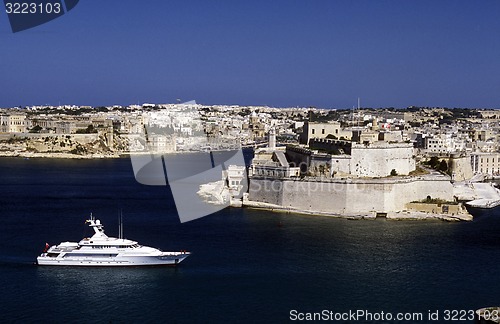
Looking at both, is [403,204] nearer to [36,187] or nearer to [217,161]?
[36,187]

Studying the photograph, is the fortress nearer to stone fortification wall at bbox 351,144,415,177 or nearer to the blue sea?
stone fortification wall at bbox 351,144,415,177

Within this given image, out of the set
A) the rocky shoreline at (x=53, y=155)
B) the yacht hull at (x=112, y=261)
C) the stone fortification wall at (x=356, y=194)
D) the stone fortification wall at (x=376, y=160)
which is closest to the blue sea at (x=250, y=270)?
the yacht hull at (x=112, y=261)

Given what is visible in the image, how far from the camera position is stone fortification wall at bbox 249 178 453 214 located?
12742 millimetres

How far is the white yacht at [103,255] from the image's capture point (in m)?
8.73

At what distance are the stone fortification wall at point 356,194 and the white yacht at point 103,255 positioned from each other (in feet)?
15.7

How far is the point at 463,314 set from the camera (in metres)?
7.04

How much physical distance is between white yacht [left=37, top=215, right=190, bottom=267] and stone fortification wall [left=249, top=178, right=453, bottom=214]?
188 inches

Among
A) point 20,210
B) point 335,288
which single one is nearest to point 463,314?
point 335,288

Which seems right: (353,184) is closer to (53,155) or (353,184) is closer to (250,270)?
(250,270)

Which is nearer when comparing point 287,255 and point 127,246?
point 127,246

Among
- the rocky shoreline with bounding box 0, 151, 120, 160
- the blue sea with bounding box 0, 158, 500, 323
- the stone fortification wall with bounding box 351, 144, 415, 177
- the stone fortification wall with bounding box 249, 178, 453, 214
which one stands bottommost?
the blue sea with bounding box 0, 158, 500, 323

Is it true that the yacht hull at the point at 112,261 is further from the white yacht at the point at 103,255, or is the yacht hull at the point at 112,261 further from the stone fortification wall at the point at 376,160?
the stone fortification wall at the point at 376,160

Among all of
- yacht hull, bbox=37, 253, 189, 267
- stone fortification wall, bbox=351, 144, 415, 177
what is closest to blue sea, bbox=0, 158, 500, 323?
yacht hull, bbox=37, 253, 189, 267

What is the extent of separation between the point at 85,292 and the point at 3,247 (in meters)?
2.54
